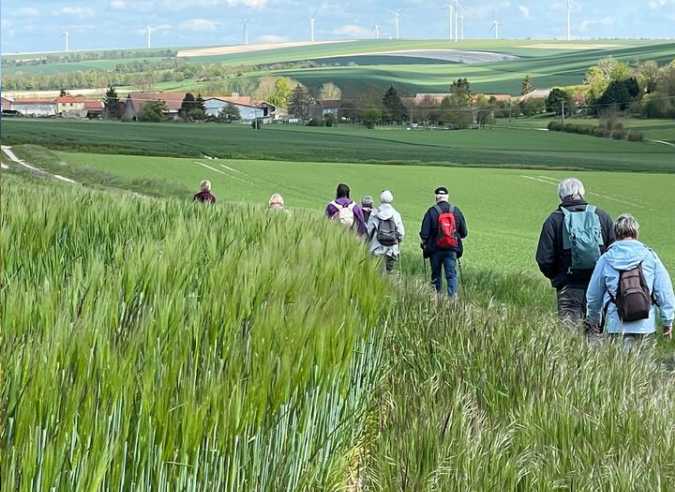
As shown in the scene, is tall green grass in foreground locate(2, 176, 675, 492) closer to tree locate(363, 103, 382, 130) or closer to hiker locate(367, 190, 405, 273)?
hiker locate(367, 190, 405, 273)

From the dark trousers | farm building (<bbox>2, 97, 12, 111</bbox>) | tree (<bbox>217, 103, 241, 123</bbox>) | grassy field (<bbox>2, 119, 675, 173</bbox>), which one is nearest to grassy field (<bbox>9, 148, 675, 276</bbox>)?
grassy field (<bbox>2, 119, 675, 173</bbox>)

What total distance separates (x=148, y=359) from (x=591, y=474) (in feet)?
6.20

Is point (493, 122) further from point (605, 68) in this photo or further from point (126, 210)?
point (126, 210)

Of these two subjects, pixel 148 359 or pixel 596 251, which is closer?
pixel 148 359

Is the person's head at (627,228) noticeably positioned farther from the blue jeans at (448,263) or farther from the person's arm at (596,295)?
the blue jeans at (448,263)

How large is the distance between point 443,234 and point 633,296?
500 cm

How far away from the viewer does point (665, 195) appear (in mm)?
33781

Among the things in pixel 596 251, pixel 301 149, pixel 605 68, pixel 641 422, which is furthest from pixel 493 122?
pixel 641 422

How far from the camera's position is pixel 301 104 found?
43.2 meters

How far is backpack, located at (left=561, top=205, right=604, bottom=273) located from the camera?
7906 mm

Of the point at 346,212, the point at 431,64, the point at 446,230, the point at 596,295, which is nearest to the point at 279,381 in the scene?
the point at 596,295

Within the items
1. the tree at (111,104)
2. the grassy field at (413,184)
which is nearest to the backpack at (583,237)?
the grassy field at (413,184)

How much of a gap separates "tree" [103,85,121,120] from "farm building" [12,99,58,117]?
2.30m

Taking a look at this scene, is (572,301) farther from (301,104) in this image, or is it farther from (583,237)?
(301,104)
